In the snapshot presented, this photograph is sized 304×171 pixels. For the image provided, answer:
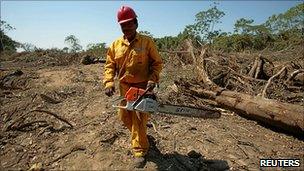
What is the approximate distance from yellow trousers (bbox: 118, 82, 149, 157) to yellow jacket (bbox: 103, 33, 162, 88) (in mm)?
114

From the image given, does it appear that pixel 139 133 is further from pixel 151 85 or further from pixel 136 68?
pixel 136 68

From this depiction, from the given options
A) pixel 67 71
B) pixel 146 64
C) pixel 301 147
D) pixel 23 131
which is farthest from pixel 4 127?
pixel 301 147

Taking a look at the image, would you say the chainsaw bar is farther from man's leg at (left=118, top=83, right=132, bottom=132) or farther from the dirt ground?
the dirt ground

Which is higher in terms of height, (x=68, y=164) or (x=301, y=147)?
(x=68, y=164)

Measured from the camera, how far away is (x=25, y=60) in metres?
13.0

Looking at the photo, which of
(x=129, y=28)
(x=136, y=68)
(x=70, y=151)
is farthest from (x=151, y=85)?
(x=70, y=151)

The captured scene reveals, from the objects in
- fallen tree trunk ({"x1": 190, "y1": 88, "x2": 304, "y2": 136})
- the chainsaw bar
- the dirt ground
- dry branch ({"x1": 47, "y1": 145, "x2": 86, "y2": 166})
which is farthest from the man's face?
fallen tree trunk ({"x1": 190, "y1": 88, "x2": 304, "y2": 136})

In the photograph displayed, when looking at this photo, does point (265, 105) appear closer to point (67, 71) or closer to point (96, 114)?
point (96, 114)

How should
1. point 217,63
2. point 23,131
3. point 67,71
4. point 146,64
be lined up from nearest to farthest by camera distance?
point 146,64 → point 23,131 → point 217,63 → point 67,71

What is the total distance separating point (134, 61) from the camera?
3.70 m

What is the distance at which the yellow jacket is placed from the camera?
370cm

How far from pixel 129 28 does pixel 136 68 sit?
0.45m

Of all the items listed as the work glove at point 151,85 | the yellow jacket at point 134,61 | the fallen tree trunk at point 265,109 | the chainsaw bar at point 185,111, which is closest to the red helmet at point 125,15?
the yellow jacket at point 134,61

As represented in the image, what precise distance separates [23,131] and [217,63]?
185 inches
